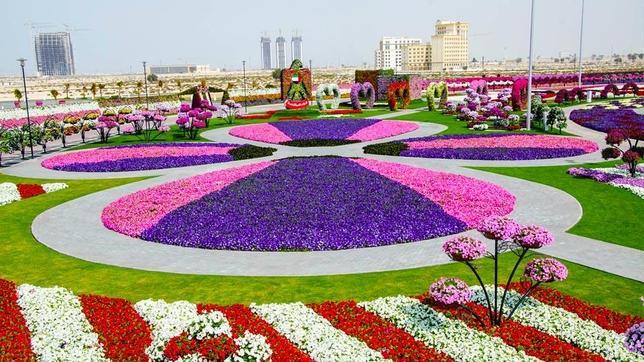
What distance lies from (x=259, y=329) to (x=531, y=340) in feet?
17.1

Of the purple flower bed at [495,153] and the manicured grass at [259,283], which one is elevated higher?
the purple flower bed at [495,153]

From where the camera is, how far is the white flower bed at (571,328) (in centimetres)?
966

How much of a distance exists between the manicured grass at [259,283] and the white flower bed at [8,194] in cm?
758

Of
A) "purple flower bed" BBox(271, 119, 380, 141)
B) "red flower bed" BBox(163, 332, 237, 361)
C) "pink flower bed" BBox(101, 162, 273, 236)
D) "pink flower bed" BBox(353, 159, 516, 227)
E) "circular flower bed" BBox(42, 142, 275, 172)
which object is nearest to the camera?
"red flower bed" BBox(163, 332, 237, 361)

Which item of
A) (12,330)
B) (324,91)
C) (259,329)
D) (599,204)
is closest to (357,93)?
(324,91)

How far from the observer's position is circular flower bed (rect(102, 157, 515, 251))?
54.1 feet

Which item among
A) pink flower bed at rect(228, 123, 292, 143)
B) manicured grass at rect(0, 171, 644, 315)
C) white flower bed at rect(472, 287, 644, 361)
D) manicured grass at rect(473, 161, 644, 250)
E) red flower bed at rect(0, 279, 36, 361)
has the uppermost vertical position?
pink flower bed at rect(228, 123, 292, 143)

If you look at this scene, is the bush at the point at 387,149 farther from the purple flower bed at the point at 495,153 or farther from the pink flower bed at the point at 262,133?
the pink flower bed at the point at 262,133

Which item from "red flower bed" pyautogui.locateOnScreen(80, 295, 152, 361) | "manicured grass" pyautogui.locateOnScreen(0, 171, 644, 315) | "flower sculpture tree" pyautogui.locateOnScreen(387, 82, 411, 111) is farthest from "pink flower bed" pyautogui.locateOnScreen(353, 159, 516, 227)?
"flower sculpture tree" pyautogui.locateOnScreen(387, 82, 411, 111)

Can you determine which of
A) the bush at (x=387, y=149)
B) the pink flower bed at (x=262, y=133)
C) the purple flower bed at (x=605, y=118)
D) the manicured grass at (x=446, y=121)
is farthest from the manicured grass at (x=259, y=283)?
the purple flower bed at (x=605, y=118)

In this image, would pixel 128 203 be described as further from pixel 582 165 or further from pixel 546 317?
pixel 582 165

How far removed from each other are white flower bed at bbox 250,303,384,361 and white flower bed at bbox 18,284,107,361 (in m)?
3.33

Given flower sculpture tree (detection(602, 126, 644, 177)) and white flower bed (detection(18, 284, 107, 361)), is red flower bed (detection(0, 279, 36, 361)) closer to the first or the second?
white flower bed (detection(18, 284, 107, 361))

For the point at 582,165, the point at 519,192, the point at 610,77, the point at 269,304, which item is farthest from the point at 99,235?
the point at 610,77
